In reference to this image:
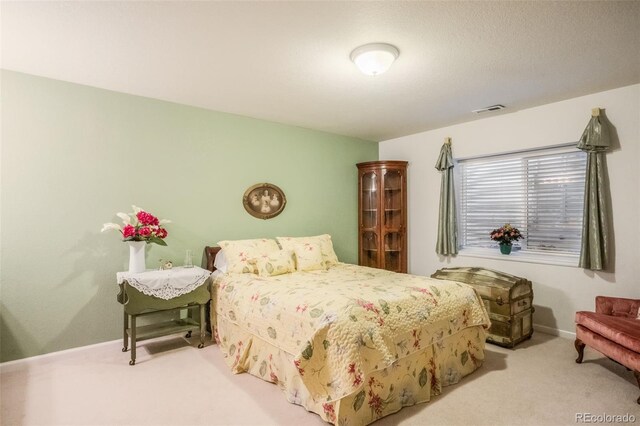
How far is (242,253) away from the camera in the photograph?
139 inches

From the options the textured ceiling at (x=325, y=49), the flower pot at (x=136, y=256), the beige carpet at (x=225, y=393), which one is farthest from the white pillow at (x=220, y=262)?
the textured ceiling at (x=325, y=49)

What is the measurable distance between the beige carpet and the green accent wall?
0.46 metres

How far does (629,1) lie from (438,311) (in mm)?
2253

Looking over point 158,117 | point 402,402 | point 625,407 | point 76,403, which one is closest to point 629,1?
point 625,407

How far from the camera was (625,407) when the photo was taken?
2.22 meters

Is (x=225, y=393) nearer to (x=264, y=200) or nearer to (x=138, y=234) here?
(x=138, y=234)

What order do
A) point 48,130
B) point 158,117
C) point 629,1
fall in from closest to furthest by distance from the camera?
point 629,1
point 48,130
point 158,117

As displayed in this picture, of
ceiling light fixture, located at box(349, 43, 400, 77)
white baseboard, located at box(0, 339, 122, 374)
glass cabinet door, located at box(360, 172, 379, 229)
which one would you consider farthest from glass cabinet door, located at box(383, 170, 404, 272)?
white baseboard, located at box(0, 339, 122, 374)

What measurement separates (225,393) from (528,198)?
3992mm

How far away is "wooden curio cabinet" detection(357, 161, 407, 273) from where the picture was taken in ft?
16.3

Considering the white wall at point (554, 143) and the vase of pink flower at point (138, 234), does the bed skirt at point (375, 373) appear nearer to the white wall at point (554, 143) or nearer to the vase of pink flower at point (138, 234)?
the vase of pink flower at point (138, 234)

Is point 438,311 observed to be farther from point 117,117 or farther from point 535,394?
point 117,117

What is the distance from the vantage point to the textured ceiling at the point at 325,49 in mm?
2021

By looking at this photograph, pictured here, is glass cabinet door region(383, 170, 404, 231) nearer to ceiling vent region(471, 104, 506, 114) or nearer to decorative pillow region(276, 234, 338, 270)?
decorative pillow region(276, 234, 338, 270)
